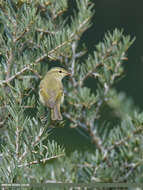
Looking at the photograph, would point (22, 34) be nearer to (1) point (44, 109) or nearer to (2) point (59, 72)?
(1) point (44, 109)

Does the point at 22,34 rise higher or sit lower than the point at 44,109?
higher

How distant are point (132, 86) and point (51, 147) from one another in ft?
6.89

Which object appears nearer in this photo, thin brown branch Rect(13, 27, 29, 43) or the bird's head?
Answer: thin brown branch Rect(13, 27, 29, 43)

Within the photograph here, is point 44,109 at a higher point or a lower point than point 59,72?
lower

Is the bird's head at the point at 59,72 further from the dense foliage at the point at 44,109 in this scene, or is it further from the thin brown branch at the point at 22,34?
the thin brown branch at the point at 22,34

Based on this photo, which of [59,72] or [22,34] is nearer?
[22,34]

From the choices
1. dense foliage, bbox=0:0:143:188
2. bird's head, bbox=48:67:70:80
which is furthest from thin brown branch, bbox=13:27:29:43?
bird's head, bbox=48:67:70:80

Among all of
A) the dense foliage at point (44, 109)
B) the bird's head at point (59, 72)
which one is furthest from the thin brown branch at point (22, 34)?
the bird's head at point (59, 72)

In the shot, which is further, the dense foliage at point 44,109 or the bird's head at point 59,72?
the bird's head at point 59,72

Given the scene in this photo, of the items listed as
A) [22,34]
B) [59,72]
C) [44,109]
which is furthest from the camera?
[59,72]

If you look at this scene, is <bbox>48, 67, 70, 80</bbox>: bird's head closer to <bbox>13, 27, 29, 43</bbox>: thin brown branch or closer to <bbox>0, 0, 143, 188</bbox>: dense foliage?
<bbox>0, 0, 143, 188</bbox>: dense foliage

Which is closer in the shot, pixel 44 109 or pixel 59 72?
pixel 44 109

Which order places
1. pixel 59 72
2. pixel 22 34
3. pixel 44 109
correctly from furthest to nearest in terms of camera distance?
pixel 59 72
pixel 44 109
pixel 22 34

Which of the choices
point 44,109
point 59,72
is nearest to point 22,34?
point 44,109
